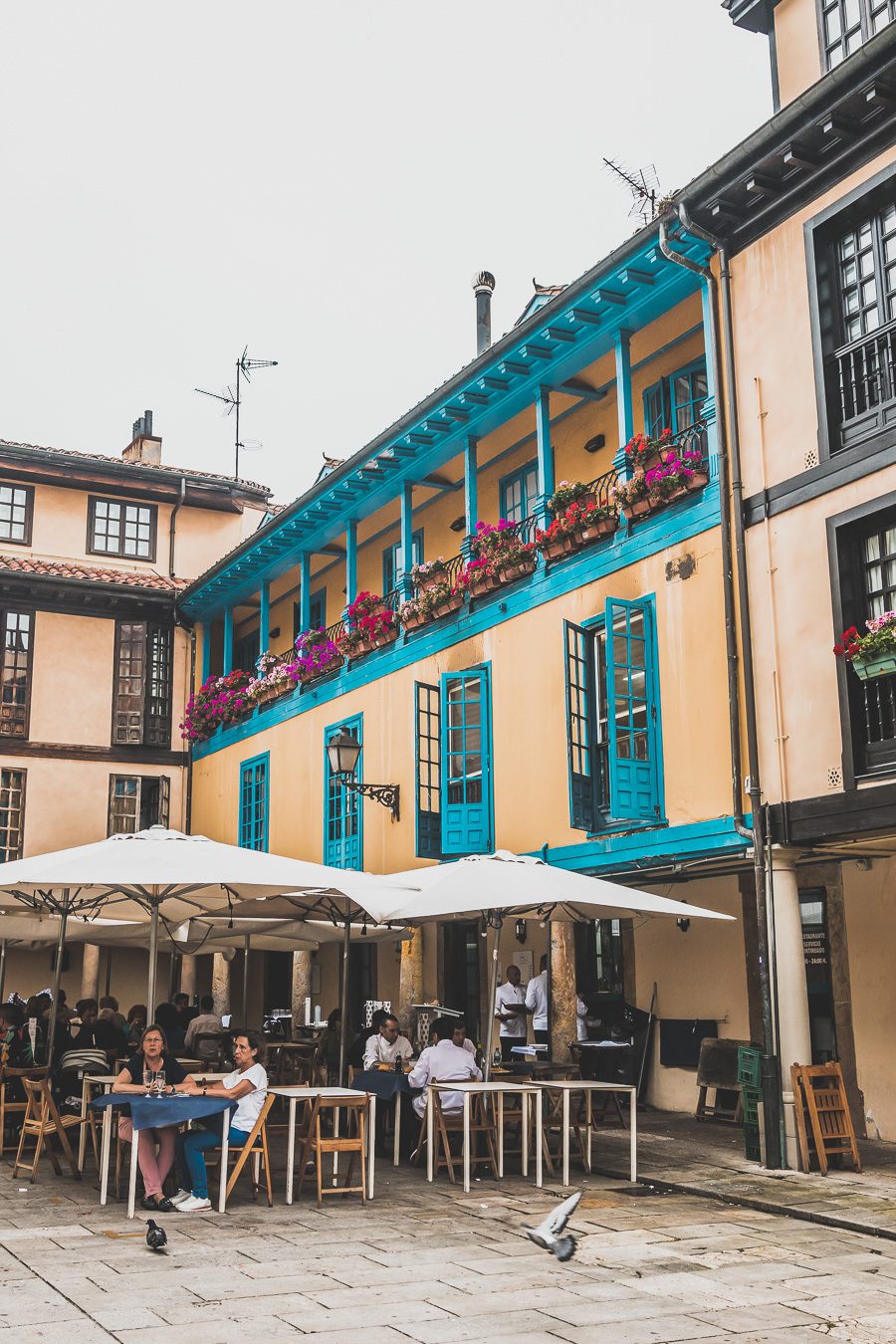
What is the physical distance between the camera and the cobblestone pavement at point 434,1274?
20.2 feet

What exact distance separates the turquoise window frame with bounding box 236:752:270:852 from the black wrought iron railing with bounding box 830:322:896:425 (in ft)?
41.8

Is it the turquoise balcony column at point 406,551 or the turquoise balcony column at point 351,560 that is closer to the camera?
the turquoise balcony column at point 406,551

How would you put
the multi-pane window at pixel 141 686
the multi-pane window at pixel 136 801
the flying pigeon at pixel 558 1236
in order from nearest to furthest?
the flying pigeon at pixel 558 1236
the multi-pane window at pixel 136 801
the multi-pane window at pixel 141 686

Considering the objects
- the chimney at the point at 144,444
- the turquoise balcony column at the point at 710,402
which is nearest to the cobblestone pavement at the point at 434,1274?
the turquoise balcony column at the point at 710,402

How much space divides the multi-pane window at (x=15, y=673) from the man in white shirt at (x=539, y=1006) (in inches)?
480

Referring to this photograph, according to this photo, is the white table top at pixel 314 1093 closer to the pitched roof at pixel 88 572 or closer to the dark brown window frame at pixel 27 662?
the dark brown window frame at pixel 27 662

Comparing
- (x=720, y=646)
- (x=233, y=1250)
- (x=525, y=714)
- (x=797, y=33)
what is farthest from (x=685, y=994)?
(x=797, y=33)

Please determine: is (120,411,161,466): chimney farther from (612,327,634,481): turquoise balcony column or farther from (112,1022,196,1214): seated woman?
(112,1022,196,1214): seated woman

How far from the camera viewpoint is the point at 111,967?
25562mm

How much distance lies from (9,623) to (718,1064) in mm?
15719

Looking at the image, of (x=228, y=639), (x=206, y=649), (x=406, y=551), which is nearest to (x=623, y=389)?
(x=406, y=551)

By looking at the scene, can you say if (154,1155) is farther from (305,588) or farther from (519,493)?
(305,588)

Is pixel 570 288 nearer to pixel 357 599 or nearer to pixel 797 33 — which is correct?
pixel 797 33

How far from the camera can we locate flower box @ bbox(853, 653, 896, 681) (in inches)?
415
